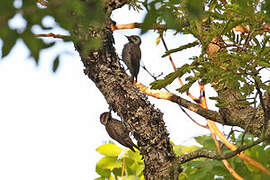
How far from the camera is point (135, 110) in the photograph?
13.7ft

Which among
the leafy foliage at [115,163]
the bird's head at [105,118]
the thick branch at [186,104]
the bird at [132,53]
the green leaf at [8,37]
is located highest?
the bird at [132,53]

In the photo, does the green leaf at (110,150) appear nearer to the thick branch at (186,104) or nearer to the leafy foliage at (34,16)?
the thick branch at (186,104)

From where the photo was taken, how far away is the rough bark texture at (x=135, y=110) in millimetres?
4094

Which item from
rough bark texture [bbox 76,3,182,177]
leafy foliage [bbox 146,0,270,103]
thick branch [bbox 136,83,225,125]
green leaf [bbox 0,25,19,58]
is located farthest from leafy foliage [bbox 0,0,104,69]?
thick branch [bbox 136,83,225,125]

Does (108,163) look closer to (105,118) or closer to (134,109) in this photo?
(134,109)

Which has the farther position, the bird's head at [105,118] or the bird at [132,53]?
the bird at [132,53]

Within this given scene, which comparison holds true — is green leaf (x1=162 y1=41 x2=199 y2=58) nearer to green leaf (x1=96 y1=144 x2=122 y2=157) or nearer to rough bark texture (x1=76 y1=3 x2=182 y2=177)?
rough bark texture (x1=76 y1=3 x2=182 y2=177)

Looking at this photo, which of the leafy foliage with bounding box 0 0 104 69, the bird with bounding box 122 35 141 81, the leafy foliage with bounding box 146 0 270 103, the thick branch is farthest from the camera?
the bird with bounding box 122 35 141 81

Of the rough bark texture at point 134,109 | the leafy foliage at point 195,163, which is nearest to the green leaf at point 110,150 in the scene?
the leafy foliage at point 195,163

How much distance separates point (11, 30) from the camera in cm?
162

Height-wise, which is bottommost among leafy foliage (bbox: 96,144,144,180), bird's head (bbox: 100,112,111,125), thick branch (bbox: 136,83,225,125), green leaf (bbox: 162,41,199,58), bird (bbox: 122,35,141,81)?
leafy foliage (bbox: 96,144,144,180)

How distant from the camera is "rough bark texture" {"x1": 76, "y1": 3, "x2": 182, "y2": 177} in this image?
4.09 m

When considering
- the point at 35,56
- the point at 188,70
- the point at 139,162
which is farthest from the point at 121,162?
the point at 35,56

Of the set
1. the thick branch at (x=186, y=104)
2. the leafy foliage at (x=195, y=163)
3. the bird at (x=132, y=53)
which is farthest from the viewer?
the bird at (x=132, y=53)
